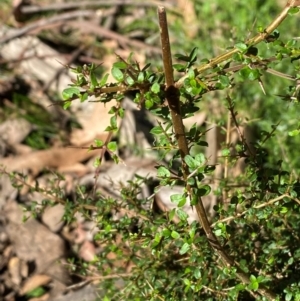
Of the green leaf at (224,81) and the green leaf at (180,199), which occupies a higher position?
the green leaf at (224,81)

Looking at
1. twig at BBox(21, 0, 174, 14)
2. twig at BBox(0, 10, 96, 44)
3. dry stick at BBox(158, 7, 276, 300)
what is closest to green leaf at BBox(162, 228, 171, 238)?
dry stick at BBox(158, 7, 276, 300)

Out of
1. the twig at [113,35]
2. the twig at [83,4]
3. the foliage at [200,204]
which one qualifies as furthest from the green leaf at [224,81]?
the twig at [83,4]

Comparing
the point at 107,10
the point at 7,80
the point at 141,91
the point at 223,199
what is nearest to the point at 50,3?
the point at 107,10

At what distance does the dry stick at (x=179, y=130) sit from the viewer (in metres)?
1.58

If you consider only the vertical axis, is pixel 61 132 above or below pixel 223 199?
below

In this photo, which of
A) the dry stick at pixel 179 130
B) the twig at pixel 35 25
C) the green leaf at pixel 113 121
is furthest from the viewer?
the twig at pixel 35 25

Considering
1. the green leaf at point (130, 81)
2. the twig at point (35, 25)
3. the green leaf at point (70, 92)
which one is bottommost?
the twig at point (35, 25)

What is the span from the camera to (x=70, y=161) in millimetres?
4520

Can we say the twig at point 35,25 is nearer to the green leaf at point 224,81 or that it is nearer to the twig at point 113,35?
the twig at point 113,35

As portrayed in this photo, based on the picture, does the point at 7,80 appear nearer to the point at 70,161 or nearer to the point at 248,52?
the point at 70,161

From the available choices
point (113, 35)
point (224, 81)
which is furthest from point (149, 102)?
point (113, 35)

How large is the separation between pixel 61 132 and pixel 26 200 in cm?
70

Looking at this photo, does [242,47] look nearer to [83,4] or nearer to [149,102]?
[149,102]

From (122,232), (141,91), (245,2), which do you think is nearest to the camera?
(141,91)
